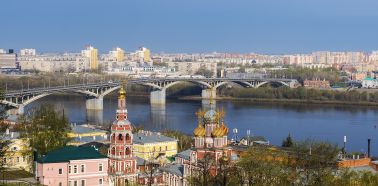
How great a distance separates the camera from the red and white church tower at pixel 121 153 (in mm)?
7684

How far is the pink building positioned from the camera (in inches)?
288

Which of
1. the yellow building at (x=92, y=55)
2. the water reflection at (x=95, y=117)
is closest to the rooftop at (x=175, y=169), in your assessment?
the water reflection at (x=95, y=117)

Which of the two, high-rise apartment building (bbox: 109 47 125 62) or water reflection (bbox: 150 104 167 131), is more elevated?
high-rise apartment building (bbox: 109 47 125 62)

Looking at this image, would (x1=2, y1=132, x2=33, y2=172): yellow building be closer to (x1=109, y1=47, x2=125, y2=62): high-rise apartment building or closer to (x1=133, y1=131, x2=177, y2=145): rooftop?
(x1=133, y1=131, x2=177, y2=145): rooftop

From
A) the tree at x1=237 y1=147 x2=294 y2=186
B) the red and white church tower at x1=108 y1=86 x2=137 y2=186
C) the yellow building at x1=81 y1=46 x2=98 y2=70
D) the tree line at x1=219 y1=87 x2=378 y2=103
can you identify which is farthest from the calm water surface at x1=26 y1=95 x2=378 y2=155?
the yellow building at x1=81 y1=46 x2=98 y2=70

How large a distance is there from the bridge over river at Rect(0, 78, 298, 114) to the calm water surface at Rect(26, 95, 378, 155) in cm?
56

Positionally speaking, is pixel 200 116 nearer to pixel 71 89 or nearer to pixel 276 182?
pixel 276 182

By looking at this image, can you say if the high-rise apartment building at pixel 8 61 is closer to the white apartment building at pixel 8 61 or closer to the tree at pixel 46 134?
the white apartment building at pixel 8 61

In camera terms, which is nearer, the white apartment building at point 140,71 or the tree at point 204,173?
the tree at point 204,173

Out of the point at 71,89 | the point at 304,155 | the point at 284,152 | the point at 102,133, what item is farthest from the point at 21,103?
the point at 304,155

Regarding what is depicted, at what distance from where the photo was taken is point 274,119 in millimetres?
18438

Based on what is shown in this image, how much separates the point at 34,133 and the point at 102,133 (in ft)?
8.52

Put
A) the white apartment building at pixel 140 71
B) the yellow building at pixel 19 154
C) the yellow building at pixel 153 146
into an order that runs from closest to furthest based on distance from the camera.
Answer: the yellow building at pixel 19 154 → the yellow building at pixel 153 146 → the white apartment building at pixel 140 71

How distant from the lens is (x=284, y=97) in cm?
2733
